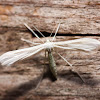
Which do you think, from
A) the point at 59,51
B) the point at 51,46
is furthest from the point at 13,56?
the point at 59,51

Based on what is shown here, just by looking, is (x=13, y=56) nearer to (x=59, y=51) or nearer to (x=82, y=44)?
(x=59, y=51)

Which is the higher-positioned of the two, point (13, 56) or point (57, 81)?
point (13, 56)

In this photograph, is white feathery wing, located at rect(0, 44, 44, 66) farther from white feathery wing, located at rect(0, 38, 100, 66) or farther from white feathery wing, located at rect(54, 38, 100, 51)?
white feathery wing, located at rect(54, 38, 100, 51)

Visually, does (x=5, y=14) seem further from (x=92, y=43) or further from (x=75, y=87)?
(x=75, y=87)

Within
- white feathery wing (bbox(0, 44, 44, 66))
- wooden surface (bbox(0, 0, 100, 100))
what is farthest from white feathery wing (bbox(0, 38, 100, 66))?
wooden surface (bbox(0, 0, 100, 100))

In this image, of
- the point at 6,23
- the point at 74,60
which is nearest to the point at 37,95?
the point at 74,60

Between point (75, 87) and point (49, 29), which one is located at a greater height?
point (49, 29)
